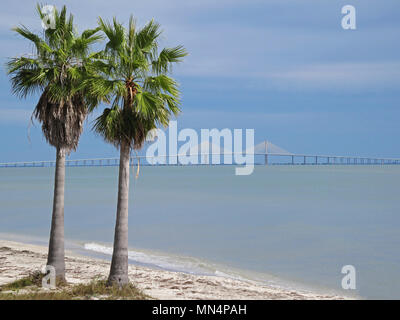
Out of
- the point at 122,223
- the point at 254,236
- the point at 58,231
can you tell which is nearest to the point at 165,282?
the point at 122,223

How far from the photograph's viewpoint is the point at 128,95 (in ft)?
45.1

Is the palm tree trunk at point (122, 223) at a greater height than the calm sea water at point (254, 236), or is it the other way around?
the palm tree trunk at point (122, 223)

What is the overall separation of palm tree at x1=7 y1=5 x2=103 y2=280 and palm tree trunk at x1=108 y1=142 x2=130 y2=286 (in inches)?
72.9

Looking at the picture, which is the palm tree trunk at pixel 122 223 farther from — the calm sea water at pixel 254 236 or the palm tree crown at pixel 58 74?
the calm sea water at pixel 254 236

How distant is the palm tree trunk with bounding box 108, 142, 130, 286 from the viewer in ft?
45.5

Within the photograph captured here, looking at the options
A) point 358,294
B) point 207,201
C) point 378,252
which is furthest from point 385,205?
point 358,294

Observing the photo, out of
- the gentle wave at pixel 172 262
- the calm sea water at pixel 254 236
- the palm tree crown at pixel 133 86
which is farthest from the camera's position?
the calm sea water at pixel 254 236

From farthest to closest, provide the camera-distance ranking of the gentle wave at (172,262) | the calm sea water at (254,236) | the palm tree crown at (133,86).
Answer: the calm sea water at (254,236), the gentle wave at (172,262), the palm tree crown at (133,86)

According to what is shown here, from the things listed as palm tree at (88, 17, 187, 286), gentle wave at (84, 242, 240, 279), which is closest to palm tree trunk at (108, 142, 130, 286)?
palm tree at (88, 17, 187, 286)

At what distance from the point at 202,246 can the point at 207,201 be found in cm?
3964

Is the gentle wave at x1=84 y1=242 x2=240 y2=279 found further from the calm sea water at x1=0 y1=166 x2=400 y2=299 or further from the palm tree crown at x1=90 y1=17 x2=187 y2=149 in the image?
the palm tree crown at x1=90 y1=17 x2=187 y2=149

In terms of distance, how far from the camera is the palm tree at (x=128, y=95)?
13586mm

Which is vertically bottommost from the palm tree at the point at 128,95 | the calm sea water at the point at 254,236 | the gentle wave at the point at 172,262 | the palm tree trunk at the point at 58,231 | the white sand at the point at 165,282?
the calm sea water at the point at 254,236

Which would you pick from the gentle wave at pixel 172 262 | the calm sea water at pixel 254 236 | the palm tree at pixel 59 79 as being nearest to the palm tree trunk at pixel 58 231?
the palm tree at pixel 59 79
